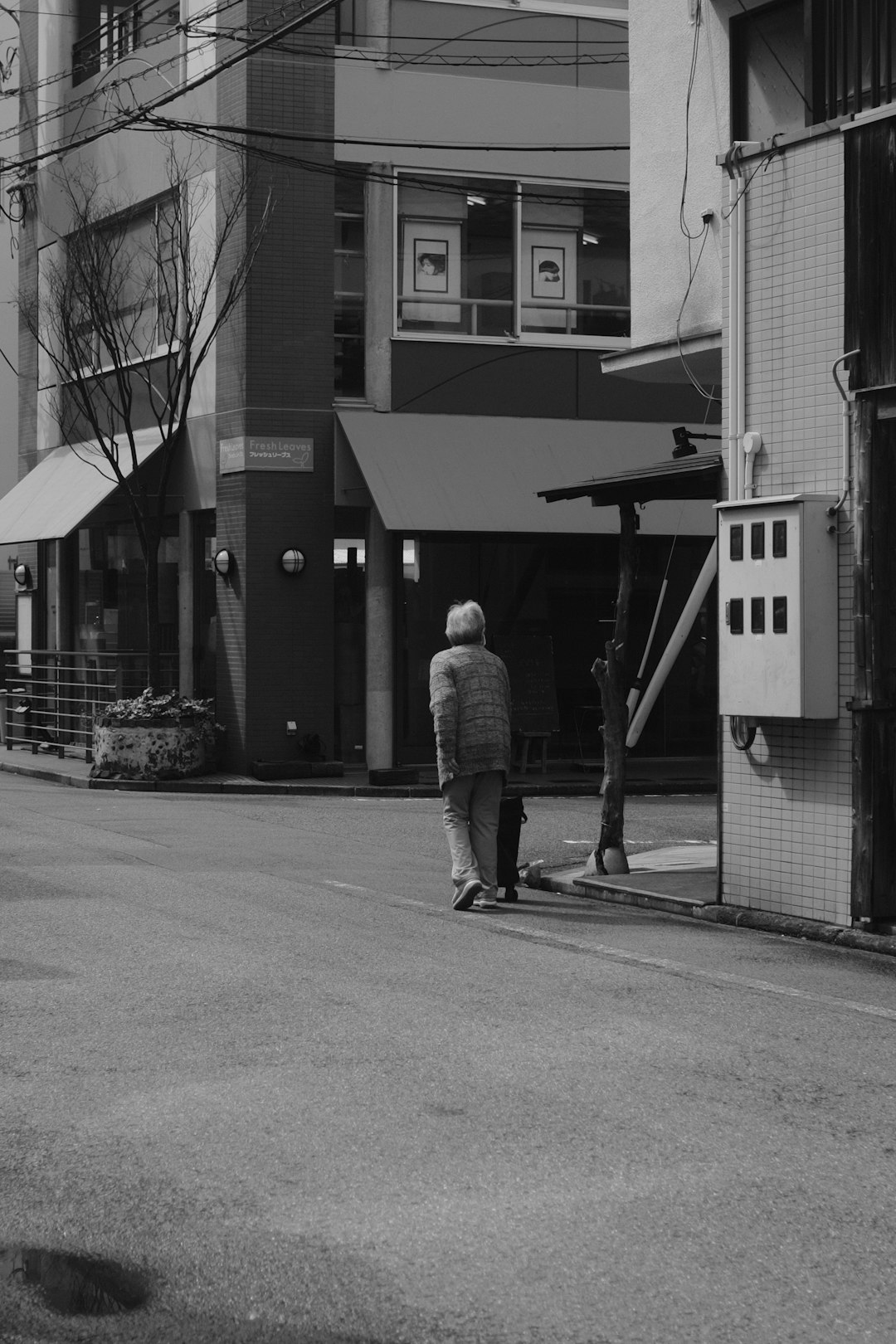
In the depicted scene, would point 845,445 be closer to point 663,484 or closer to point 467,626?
point 663,484

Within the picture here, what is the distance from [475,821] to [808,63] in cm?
516

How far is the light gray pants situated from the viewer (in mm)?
11017

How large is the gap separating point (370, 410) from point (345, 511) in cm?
129

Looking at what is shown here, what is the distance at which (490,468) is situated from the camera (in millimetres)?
21234

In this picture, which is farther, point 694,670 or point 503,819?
point 694,670

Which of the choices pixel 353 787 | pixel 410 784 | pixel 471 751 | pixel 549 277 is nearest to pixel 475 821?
pixel 471 751

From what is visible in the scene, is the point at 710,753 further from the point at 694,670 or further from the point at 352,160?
the point at 352,160

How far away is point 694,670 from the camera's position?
22984 mm

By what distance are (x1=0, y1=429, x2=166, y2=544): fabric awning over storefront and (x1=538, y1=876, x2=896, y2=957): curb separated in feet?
39.1

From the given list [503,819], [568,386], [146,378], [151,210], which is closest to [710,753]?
[568,386]

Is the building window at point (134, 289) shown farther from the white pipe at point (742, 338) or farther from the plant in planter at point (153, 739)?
the white pipe at point (742, 338)

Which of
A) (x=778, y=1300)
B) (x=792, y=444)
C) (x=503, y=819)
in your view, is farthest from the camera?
(x=503, y=819)

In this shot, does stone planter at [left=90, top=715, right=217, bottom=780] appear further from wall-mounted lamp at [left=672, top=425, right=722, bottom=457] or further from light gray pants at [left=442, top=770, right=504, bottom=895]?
light gray pants at [left=442, top=770, right=504, bottom=895]

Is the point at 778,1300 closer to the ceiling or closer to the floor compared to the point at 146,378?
closer to the floor
